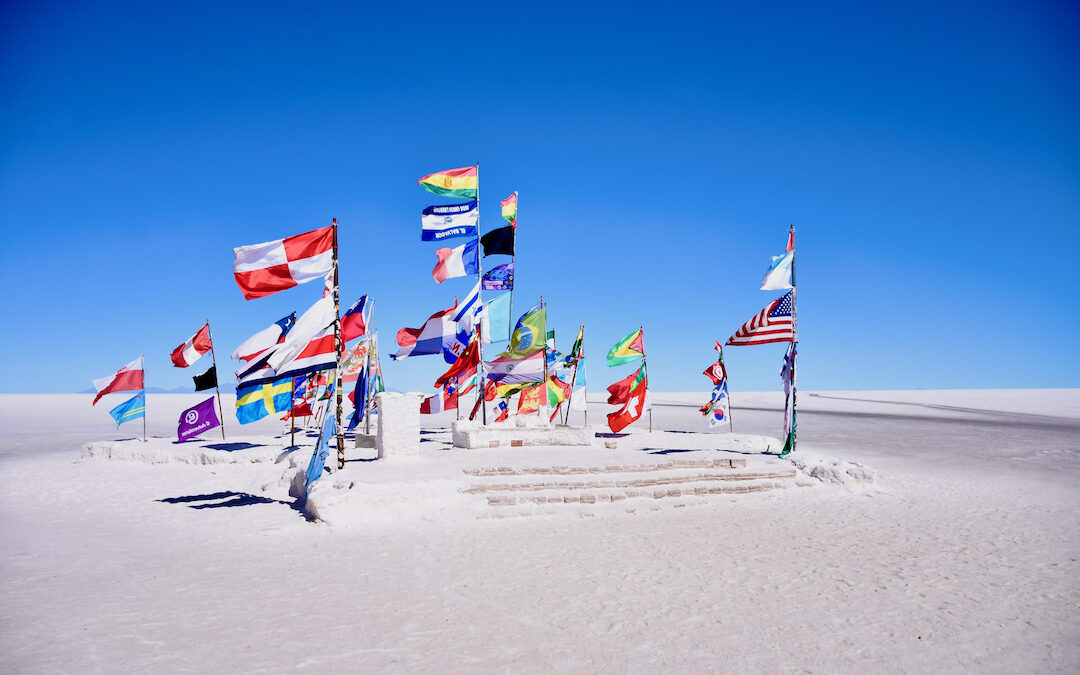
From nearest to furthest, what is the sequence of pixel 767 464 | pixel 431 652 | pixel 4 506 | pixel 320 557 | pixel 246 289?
pixel 431 652 → pixel 320 557 → pixel 246 289 → pixel 4 506 → pixel 767 464

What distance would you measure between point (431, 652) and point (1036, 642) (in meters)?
6.18

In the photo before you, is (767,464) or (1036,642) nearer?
(1036,642)

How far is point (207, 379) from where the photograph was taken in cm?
2045

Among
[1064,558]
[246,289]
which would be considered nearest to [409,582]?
[246,289]

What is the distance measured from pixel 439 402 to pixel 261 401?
19.6 ft

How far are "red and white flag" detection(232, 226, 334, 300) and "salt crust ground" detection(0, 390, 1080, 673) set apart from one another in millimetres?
4114

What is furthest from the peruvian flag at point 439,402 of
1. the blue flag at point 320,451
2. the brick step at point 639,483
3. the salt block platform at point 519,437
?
the blue flag at point 320,451

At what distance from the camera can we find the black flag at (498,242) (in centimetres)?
1841

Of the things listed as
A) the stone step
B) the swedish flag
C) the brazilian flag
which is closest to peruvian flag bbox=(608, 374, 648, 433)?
the brazilian flag

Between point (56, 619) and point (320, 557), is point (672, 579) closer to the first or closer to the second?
point (320, 557)

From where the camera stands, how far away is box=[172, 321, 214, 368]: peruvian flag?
2005cm

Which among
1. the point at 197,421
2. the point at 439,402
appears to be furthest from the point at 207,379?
the point at 439,402

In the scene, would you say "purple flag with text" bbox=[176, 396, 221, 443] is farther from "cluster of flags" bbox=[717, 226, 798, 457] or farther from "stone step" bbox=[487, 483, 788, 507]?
"cluster of flags" bbox=[717, 226, 798, 457]

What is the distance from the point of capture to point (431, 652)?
19.2ft
